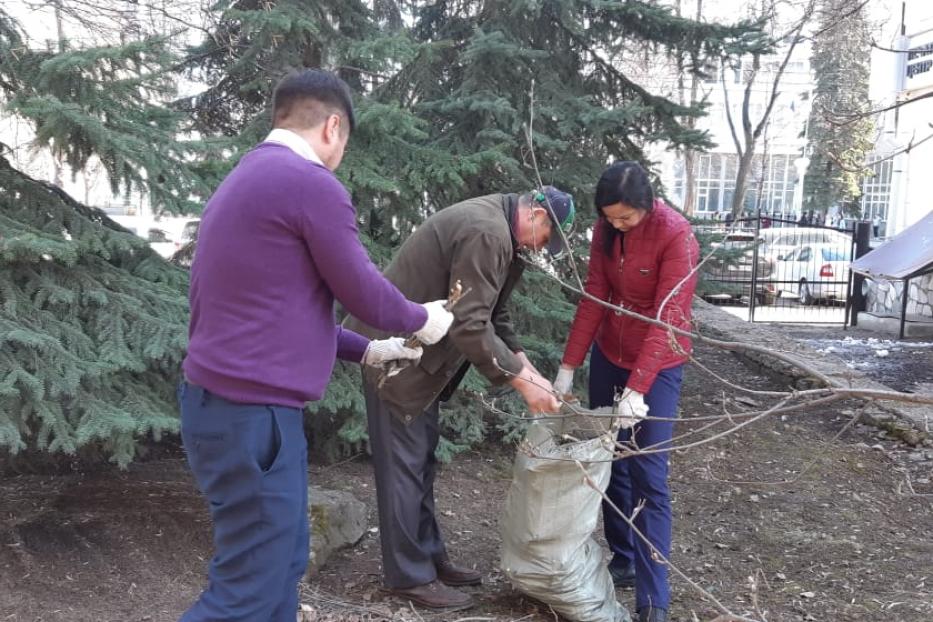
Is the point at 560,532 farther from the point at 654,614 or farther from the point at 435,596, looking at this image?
the point at 435,596

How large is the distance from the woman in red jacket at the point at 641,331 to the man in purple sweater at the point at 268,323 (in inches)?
44.0

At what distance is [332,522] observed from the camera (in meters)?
3.64

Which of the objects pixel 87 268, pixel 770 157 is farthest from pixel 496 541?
pixel 770 157

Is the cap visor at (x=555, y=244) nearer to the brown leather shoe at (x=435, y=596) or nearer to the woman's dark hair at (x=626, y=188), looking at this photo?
the woman's dark hair at (x=626, y=188)

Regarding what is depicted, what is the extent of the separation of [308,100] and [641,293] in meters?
1.56

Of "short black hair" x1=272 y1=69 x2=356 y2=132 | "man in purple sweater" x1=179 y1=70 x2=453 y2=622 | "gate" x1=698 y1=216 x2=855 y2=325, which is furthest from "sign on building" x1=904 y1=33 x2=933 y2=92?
"man in purple sweater" x1=179 y1=70 x2=453 y2=622

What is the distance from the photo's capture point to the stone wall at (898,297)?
34.2 ft

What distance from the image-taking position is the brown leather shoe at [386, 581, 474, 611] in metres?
3.19

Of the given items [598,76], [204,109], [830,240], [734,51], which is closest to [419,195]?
[204,109]

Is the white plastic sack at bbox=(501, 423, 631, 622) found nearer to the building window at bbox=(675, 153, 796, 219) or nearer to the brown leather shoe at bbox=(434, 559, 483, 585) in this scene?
the brown leather shoe at bbox=(434, 559, 483, 585)

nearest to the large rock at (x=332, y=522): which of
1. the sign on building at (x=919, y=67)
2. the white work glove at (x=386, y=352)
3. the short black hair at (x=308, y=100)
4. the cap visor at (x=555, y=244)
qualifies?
the white work glove at (x=386, y=352)

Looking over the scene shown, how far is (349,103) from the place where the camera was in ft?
7.52

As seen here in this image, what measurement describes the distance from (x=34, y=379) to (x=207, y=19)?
2.96 metres

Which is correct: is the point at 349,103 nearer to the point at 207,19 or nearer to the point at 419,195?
the point at 419,195
